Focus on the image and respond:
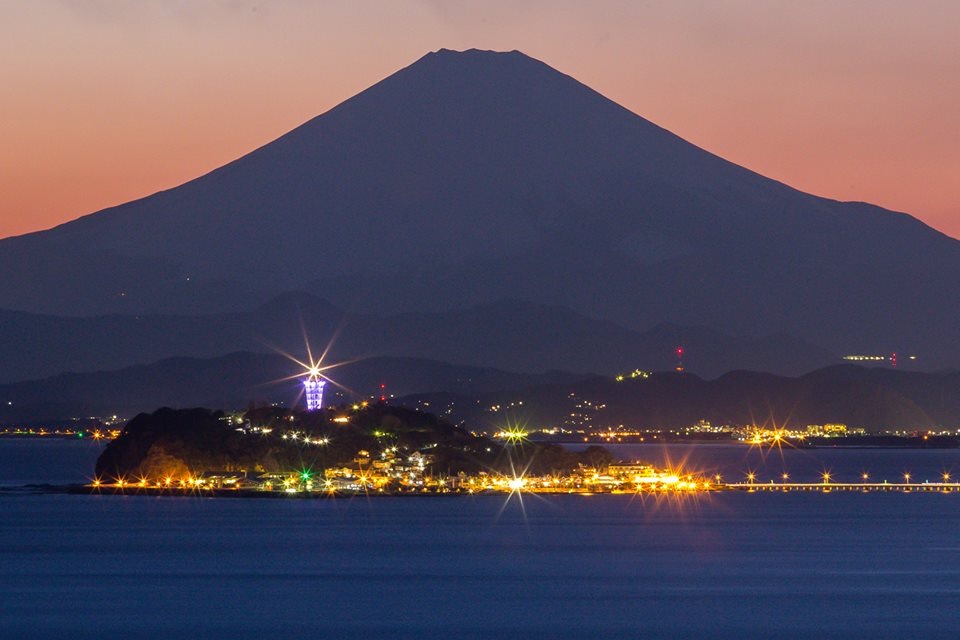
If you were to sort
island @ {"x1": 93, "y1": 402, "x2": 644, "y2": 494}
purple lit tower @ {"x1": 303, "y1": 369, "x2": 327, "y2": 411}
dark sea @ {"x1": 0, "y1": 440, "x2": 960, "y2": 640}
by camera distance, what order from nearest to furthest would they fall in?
dark sea @ {"x1": 0, "y1": 440, "x2": 960, "y2": 640} < island @ {"x1": 93, "y1": 402, "x2": 644, "y2": 494} < purple lit tower @ {"x1": 303, "y1": 369, "x2": 327, "y2": 411}

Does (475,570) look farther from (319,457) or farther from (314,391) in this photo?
(314,391)

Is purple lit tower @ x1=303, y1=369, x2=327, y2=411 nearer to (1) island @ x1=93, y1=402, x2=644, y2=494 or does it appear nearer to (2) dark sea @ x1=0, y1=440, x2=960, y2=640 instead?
(1) island @ x1=93, y1=402, x2=644, y2=494

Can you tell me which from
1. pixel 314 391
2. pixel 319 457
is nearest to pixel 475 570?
pixel 319 457

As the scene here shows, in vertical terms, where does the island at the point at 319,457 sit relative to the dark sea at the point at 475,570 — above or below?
above

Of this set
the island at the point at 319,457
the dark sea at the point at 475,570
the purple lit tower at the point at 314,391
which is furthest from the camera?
the purple lit tower at the point at 314,391

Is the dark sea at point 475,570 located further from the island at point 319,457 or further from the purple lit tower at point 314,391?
the purple lit tower at point 314,391

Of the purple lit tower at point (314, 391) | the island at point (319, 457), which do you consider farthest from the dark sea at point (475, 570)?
the purple lit tower at point (314, 391)

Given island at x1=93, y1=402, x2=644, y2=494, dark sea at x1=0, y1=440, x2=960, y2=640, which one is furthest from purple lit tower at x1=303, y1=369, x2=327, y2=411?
dark sea at x1=0, y1=440, x2=960, y2=640

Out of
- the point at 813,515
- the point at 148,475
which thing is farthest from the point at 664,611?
the point at 148,475

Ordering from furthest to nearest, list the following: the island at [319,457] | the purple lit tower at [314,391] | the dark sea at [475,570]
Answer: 1. the purple lit tower at [314,391]
2. the island at [319,457]
3. the dark sea at [475,570]

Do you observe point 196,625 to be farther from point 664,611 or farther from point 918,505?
point 918,505
